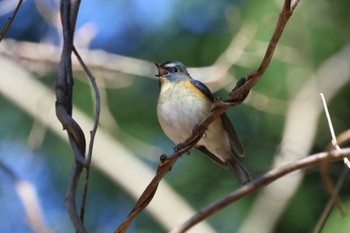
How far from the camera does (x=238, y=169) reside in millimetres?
2955

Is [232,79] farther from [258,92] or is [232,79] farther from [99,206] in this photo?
[99,206]

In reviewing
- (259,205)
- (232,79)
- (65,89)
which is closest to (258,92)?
(232,79)

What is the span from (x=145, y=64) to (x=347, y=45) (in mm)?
1620

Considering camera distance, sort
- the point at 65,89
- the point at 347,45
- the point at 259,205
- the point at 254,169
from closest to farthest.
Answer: the point at 65,89, the point at 259,205, the point at 254,169, the point at 347,45

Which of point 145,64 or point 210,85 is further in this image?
point 145,64

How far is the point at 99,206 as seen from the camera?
16.8ft

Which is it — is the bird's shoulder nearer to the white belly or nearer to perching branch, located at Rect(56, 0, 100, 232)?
the white belly

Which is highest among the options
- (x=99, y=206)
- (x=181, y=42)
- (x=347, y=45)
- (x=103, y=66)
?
(x=347, y=45)

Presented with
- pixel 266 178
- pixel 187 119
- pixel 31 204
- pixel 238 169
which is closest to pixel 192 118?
pixel 187 119

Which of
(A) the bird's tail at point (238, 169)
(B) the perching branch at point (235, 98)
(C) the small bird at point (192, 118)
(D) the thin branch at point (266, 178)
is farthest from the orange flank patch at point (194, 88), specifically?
(D) the thin branch at point (266, 178)

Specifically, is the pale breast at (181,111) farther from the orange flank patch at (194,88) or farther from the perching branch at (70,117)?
the perching branch at (70,117)

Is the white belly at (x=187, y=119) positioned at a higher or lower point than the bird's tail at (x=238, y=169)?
higher

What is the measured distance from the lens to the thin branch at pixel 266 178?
904mm

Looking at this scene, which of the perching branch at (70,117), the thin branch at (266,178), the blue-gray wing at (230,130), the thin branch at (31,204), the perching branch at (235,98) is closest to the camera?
the thin branch at (266,178)
